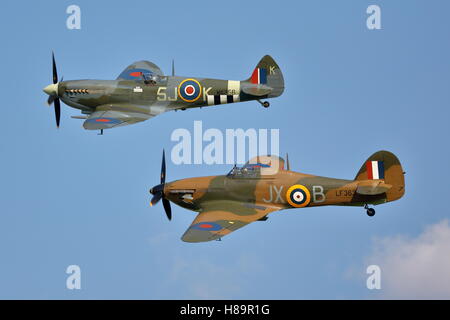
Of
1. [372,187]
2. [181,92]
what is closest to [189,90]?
[181,92]

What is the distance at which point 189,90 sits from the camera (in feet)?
118

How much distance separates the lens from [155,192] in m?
33.4

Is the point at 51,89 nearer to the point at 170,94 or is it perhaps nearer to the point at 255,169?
the point at 170,94

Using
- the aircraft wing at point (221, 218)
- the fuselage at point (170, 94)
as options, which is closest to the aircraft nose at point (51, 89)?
the fuselage at point (170, 94)

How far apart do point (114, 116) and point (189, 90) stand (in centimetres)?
268

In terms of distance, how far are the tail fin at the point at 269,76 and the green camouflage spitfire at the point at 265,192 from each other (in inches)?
136

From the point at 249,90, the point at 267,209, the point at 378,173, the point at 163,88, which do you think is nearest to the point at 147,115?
the point at 163,88

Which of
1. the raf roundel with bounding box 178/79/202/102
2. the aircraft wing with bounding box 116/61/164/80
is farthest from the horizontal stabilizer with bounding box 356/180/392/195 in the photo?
the aircraft wing with bounding box 116/61/164/80

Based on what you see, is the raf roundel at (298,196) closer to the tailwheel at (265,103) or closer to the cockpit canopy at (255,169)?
the cockpit canopy at (255,169)

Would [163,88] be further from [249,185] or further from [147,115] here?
[249,185]

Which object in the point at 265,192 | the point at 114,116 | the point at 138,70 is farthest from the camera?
the point at 138,70

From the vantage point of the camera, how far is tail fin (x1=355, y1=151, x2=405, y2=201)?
31.5 meters

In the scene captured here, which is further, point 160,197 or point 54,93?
point 54,93

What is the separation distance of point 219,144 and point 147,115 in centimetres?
455
